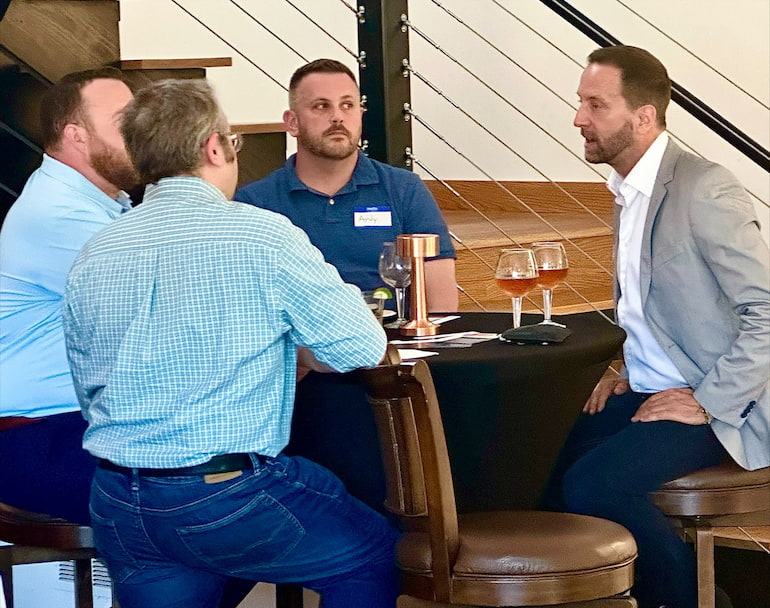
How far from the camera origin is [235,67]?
5.30 metres

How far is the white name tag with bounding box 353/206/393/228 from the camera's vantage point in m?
3.06

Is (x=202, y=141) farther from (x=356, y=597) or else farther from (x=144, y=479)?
(x=356, y=597)

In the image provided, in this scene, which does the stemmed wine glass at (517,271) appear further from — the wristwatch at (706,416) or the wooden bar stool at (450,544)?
the wooden bar stool at (450,544)

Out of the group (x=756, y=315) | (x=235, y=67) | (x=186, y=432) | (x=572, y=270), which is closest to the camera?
(x=186, y=432)

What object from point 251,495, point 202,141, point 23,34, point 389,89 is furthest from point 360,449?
point 23,34

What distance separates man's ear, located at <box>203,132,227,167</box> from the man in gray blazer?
39.3 inches

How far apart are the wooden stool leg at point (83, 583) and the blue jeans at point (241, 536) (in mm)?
369

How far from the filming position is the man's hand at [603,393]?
8.66ft

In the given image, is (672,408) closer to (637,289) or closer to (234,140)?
(637,289)

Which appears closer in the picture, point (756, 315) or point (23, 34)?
point (756, 315)

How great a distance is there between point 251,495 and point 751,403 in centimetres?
111

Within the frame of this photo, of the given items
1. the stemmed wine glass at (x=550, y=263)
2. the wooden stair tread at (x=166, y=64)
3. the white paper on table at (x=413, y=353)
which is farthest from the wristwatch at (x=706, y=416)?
the wooden stair tread at (x=166, y=64)

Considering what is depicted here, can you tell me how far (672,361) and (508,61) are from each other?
2859 millimetres

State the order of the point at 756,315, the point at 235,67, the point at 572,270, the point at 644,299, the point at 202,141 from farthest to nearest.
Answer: the point at 235,67 → the point at 572,270 → the point at 644,299 → the point at 756,315 → the point at 202,141
